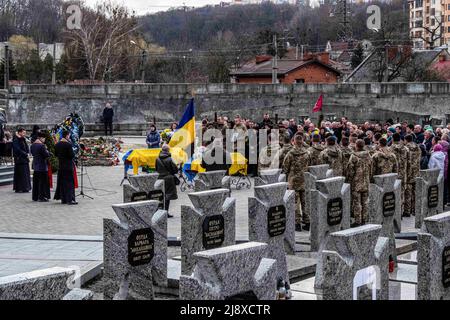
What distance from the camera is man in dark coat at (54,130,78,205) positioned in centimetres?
2031

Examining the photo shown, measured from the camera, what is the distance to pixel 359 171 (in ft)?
57.7

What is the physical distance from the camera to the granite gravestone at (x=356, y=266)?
7.82 meters

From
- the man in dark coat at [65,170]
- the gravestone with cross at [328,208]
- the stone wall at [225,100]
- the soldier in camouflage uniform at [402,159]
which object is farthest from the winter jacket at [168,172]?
the stone wall at [225,100]

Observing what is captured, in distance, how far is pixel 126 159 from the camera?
24.5 meters

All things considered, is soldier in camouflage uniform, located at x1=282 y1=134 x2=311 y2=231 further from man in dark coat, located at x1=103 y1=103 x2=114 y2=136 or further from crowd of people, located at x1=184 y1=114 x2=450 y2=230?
man in dark coat, located at x1=103 y1=103 x2=114 y2=136

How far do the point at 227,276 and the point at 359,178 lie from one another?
36.8 feet

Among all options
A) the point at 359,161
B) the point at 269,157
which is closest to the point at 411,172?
the point at 359,161

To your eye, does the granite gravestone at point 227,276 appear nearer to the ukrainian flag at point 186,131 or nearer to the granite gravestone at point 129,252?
the granite gravestone at point 129,252

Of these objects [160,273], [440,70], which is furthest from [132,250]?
[440,70]

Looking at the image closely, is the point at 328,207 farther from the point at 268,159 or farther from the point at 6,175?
the point at 6,175

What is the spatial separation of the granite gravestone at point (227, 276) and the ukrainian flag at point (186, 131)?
1550 centimetres

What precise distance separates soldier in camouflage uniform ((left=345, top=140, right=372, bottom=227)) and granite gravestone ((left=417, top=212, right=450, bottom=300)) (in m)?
7.70

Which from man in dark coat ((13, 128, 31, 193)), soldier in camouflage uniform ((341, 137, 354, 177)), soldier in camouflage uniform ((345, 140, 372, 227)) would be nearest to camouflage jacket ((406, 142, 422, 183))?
soldier in camouflage uniform ((341, 137, 354, 177))
